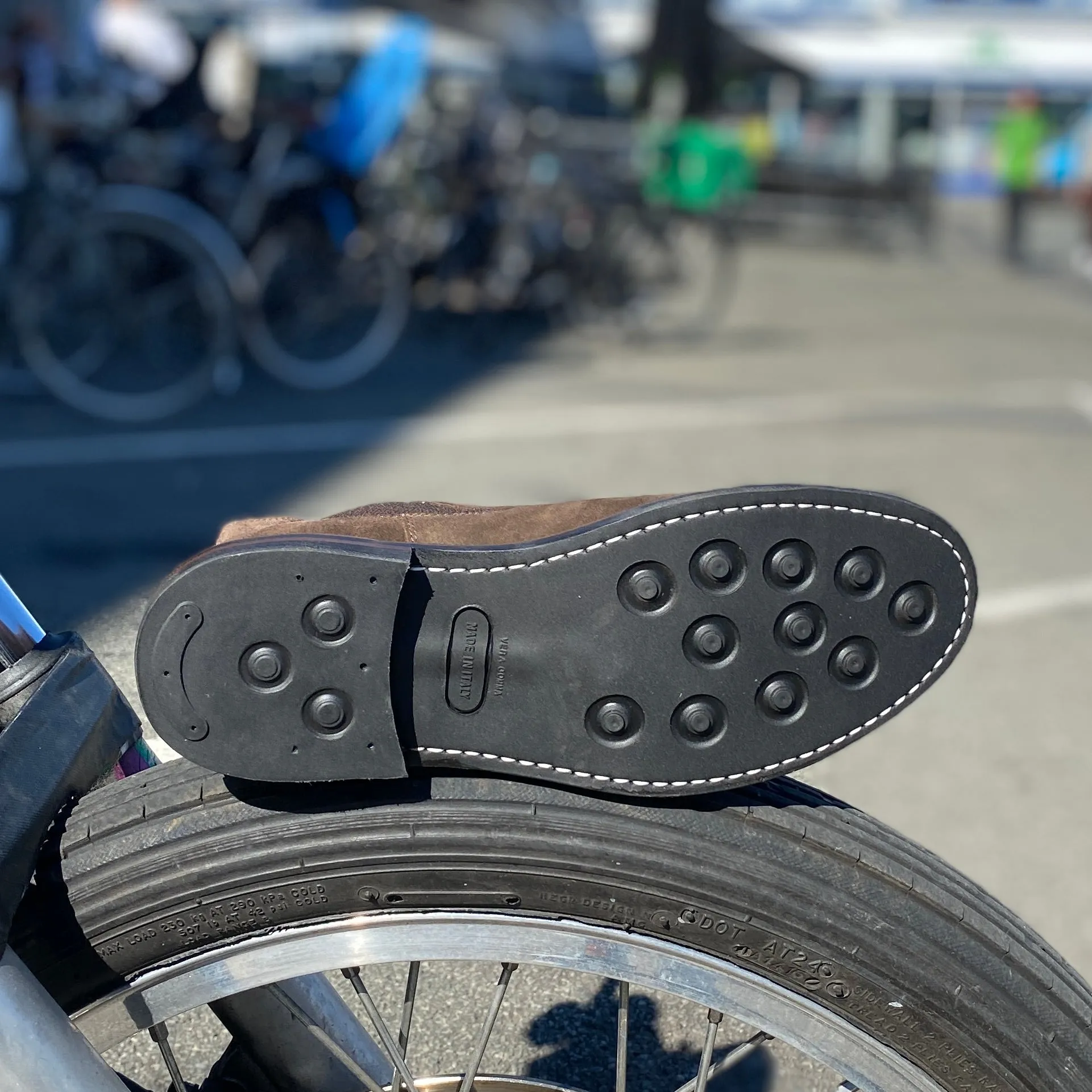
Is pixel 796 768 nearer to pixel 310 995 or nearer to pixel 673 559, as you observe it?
pixel 673 559

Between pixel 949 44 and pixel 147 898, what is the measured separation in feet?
121

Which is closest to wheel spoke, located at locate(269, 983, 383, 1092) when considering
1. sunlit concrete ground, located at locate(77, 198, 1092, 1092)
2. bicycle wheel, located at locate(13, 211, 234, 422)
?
sunlit concrete ground, located at locate(77, 198, 1092, 1092)

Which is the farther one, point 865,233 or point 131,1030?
point 865,233

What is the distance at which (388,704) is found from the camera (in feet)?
3.19

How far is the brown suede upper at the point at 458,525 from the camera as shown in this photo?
1.05 meters

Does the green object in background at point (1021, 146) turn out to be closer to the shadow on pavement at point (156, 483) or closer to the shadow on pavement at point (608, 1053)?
the shadow on pavement at point (156, 483)

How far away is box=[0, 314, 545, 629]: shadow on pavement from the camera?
440 centimetres

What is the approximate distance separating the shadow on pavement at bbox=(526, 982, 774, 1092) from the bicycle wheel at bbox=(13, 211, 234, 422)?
5.72 m

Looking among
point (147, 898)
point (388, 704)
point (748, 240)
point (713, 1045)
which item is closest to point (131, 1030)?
point (147, 898)

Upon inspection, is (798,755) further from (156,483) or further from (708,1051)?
(156,483)

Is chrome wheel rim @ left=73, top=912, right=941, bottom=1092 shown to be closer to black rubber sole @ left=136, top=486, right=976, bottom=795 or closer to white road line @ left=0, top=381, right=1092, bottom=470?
black rubber sole @ left=136, top=486, right=976, bottom=795

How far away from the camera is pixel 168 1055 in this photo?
47.8 inches

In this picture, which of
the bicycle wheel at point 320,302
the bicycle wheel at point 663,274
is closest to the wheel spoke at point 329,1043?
the bicycle wheel at point 320,302

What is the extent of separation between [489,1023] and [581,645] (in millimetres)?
388
